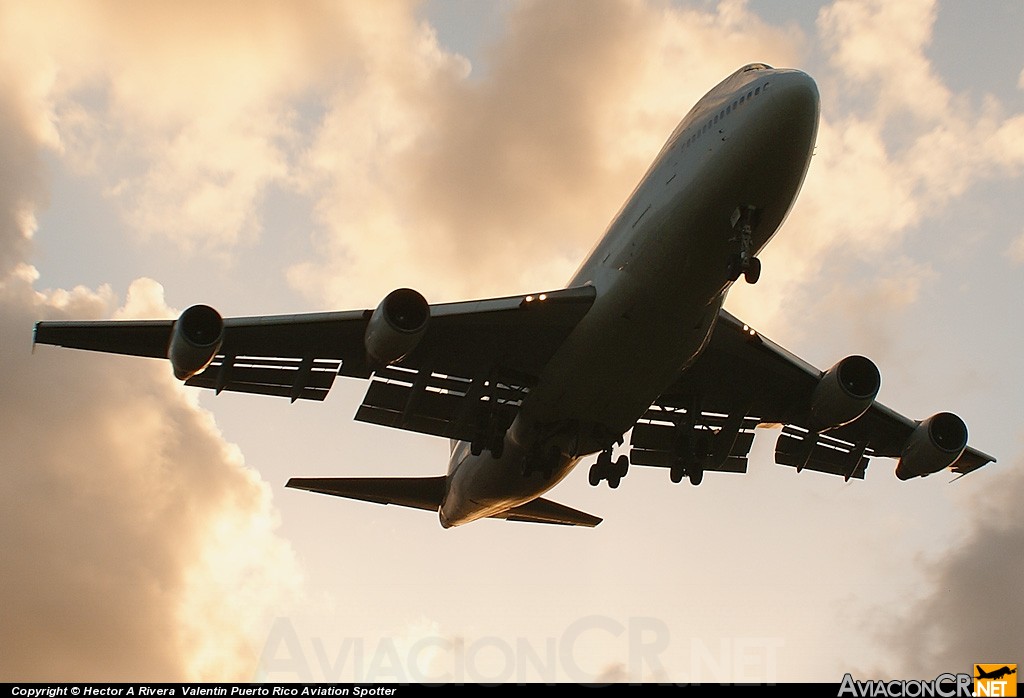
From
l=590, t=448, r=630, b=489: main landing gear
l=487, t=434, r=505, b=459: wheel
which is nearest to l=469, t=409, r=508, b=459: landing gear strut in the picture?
l=487, t=434, r=505, b=459: wheel

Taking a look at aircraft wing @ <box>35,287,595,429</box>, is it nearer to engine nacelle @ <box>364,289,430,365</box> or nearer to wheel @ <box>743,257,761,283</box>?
engine nacelle @ <box>364,289,430,365</box>

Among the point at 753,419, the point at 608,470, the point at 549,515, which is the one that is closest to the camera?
the point at 608,470

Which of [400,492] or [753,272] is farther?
[400,492]

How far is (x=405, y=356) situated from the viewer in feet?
61.8

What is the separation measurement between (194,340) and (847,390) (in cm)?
1361

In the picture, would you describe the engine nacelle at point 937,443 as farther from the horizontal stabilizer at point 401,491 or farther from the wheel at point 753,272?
the horizontal stabilizer at point 401,491

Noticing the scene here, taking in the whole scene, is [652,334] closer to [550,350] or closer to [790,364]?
[550,350]

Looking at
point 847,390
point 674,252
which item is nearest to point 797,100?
point 674,252

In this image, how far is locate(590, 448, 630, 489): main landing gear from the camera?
78.0 ft

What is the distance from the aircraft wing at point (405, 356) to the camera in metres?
20.0

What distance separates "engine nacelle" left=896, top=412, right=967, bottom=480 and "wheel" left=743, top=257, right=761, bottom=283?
9.68 metres

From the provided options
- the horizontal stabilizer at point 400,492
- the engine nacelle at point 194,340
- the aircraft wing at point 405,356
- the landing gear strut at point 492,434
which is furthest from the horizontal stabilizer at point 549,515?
the engine nacelle at point 194,340

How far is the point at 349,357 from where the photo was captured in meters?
21.9

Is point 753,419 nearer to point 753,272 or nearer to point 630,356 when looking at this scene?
point 630,356
